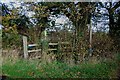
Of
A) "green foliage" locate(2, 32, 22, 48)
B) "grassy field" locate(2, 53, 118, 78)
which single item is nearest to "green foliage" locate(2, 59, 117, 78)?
"grassy field" locate(2, 53, 118, 78)

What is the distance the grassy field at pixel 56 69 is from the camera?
3.25 m

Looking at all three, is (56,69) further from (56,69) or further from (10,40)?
(10,40)

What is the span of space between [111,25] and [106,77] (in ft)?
2.64

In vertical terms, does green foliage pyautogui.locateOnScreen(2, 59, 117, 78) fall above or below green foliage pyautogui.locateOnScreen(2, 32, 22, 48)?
below

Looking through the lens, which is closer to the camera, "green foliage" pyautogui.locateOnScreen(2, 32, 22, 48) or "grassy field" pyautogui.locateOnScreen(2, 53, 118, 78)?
"grassy field" pyautogui.locateOnScreen(2, 53, 118, 78)

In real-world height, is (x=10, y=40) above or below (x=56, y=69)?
above

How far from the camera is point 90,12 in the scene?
350cm

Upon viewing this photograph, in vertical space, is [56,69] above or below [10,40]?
below

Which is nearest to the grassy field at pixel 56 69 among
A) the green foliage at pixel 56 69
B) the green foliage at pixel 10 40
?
the green foliage at pixel 56 69

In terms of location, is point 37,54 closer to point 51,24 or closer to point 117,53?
point 51,24

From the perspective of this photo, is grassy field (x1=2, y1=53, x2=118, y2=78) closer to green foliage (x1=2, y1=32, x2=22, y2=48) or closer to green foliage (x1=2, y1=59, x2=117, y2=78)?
green foliage (x1=2, y1=59, x2=117, y2=78)

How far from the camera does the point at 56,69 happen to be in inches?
132

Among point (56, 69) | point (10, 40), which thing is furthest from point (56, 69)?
point (10, 40)

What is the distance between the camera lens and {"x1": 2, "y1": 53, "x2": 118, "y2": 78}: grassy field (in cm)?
325
